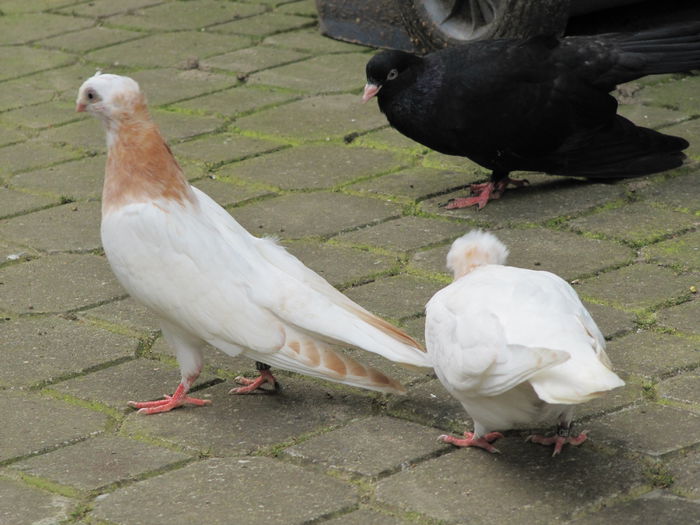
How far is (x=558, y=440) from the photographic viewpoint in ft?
10.1

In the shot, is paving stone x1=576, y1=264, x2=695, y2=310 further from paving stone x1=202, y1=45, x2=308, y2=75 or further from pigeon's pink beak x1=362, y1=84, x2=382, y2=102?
paving stone x1=202, y1=45, x2=308, y2=75

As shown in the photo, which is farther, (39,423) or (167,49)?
(167,49)

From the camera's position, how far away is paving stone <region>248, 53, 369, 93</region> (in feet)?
21.0

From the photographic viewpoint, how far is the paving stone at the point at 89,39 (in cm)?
724

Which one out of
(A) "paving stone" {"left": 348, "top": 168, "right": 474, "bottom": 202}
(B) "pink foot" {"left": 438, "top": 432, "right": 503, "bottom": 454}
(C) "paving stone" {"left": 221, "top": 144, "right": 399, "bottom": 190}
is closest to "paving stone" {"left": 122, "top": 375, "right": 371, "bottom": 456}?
(B) "pink foot" {"left": 438, "top": 432, "right": 503, "bottom": 454}

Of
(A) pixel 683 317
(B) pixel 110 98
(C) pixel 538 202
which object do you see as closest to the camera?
(B) pixel 110 98

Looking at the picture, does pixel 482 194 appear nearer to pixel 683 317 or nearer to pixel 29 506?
pixel 683 317

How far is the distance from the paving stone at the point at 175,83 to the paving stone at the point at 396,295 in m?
2.46

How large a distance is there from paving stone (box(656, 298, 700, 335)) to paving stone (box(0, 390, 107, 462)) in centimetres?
170

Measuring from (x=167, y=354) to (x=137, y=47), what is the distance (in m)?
3.75

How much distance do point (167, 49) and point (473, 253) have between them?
4.19 m

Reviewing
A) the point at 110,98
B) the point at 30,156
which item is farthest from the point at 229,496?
the point at 30,156

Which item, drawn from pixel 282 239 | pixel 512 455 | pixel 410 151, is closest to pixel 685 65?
pixel 410 151

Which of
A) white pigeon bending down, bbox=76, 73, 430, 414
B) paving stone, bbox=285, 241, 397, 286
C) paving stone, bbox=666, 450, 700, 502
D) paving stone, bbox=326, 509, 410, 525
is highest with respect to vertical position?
white pigeon bending down, bbox=76, 73, 430, 414
